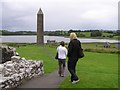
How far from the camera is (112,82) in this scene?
16.3 m

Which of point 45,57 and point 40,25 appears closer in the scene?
point 45,57

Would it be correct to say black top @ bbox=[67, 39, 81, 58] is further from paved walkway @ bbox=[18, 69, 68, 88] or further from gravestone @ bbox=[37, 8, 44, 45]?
gravestone @ bbox=[37, 8, 44, 45]

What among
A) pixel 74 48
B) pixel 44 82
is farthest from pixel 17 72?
pixel 74 48

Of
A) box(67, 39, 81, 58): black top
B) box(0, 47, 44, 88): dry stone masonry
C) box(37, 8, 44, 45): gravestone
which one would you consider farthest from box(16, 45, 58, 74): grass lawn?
box(37, 8, 44, 45): gravestone

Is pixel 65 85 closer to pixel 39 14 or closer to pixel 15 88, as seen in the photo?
pixel 15 88

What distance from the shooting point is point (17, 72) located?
16000 mm

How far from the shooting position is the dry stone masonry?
13.2m

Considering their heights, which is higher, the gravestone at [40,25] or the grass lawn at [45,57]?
the gravestone at [40,25]

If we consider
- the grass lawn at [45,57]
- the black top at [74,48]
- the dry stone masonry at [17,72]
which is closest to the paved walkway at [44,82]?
the dry stone masonry at [17,72]

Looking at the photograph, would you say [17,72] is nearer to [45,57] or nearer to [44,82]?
[44,82]

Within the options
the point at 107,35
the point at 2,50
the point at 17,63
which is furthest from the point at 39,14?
the point at 107,35

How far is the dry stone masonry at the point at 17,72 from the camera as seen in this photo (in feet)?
43.2

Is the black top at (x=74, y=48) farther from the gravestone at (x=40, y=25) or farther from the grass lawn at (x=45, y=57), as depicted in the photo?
the gravestone at (x=40, y=25)

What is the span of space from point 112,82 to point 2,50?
9.06m
